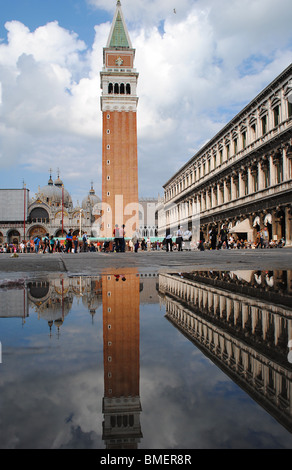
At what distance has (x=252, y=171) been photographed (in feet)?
91.7

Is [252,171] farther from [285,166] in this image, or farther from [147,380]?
[147,380]

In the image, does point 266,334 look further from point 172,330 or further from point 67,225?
point 67,225

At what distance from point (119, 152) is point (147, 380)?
1998 inches

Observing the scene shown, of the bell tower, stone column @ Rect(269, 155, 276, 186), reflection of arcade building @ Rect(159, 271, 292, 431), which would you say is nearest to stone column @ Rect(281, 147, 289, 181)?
stone column @ Rect(269, 155, 276, 186)

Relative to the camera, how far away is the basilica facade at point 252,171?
23047 mm

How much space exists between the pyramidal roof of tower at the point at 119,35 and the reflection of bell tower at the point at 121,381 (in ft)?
197

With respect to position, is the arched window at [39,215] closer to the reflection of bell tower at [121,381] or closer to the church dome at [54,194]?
the church dome at [54,194]

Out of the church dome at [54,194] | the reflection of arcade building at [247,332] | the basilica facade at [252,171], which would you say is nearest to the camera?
the reflection of arcade building at [247,332]

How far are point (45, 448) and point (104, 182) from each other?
49.9 metres

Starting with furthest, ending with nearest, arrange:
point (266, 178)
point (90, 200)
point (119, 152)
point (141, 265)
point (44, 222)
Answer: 1. point (90, 200)
2. point (44, 222)
3. point (119, 152)
4. point (266, 178)
5. point (141, 265)

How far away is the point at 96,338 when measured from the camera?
1234 mm

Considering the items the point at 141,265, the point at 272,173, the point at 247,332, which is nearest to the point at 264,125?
the point at 272,173

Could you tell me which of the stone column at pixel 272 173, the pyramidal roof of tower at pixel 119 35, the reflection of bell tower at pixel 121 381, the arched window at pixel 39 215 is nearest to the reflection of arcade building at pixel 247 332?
the reflection of bell tower at pixel 121 381

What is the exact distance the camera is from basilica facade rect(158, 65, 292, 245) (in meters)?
23.0
